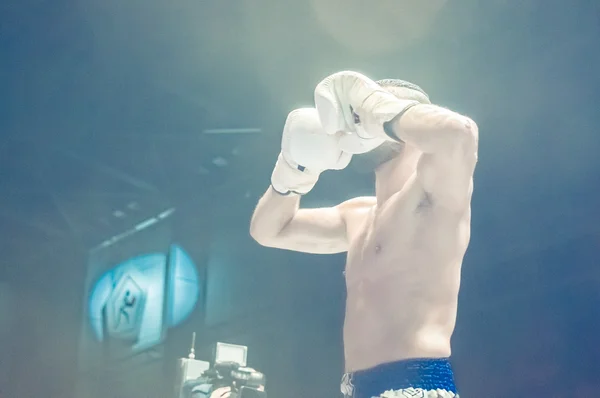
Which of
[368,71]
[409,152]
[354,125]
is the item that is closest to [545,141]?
[368,71]

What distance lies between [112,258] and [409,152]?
3.47m

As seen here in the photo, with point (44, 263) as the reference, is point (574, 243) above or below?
below

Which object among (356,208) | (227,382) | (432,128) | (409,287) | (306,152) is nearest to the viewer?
(432,128)

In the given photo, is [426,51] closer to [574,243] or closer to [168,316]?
[574,243]

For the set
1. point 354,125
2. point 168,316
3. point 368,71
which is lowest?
point 354,125

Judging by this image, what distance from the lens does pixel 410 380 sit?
105cm

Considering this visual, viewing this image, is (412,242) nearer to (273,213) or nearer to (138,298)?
(273,213)

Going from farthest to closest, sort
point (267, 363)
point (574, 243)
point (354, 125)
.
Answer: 1. point (267, 363)
2. point (574, 243)
3. point (354, 125)

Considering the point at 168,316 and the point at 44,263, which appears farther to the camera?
the point at 44,263

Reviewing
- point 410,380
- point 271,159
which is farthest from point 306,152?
point 271,159

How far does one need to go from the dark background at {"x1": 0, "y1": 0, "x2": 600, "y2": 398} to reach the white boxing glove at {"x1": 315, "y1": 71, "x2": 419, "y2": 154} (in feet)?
5.55

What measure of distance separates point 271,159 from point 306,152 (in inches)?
98.1

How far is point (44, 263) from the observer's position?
4238mm

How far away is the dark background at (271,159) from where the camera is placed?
2.86 meters
